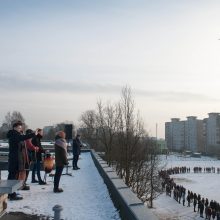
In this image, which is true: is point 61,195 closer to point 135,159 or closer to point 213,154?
point 135,159

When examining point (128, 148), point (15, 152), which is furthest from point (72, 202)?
point (128, 148)

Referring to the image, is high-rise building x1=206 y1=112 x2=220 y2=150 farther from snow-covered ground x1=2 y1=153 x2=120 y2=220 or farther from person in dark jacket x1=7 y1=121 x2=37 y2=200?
person in dark jacket x1=7 y1=121 x2=37 y2=200

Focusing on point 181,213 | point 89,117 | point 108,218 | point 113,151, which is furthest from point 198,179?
point 108,218

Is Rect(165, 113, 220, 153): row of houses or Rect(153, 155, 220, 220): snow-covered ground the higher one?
Rect(165, 113, 220, 153): row of houses

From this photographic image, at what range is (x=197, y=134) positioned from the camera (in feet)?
592

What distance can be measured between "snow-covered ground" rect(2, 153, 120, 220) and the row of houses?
15333 centimetres

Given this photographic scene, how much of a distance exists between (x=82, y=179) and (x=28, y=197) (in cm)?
488

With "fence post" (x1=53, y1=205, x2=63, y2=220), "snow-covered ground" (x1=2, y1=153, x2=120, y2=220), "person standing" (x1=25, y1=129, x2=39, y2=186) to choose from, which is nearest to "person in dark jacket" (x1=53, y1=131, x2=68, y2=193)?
"snow-covered ground" (x1=2, y1=153, x2=120, y2=220)

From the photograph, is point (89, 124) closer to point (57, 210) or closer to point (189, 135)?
point (57, 210)

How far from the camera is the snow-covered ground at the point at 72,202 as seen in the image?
358 inches

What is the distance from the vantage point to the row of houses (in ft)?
547

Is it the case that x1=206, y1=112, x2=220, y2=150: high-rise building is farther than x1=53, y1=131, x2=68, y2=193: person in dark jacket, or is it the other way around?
x1=206, y1=112, x2=220, y2=150: high-rise building

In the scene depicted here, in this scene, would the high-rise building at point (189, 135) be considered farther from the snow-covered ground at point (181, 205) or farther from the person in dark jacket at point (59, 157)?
the person in dark jacket at point (59, 157)

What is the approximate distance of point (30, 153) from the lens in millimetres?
12891
